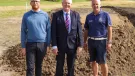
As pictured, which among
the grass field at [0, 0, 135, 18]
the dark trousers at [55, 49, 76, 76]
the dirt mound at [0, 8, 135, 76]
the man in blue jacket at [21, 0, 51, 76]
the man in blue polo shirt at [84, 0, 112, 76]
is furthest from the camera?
the grass field at [0, 0, 135, 18]

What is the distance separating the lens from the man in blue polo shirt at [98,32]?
6.59m

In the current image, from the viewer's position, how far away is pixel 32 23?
6195 millimetres

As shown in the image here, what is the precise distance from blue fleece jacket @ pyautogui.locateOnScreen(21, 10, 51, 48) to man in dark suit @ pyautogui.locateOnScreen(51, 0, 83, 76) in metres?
0.14

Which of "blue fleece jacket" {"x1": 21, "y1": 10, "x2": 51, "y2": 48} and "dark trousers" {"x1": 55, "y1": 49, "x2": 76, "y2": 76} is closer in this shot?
"blue fleece jacket" {"x1": 21, "y1": 10, "x2": 51, "y2": 48}

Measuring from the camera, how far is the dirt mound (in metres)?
8.36

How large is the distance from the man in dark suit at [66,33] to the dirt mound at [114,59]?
1930 mm

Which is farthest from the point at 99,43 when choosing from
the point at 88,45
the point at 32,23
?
the point at 32,23

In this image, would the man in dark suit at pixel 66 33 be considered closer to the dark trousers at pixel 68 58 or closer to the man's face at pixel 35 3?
the dark trousers at pixel 68 58

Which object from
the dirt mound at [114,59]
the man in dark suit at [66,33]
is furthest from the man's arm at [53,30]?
the dirt mound at [114,59]

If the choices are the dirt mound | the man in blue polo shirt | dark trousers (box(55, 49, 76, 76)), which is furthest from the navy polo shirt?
the dirt mound

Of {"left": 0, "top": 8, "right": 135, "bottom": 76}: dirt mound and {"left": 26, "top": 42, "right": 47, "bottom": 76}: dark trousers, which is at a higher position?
{"left": 26, "top": 42, "right": 47, "bottom": 76}: dark trousers

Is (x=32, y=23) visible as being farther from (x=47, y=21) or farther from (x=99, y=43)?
(x=99, y=43)

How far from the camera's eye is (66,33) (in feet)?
20.6

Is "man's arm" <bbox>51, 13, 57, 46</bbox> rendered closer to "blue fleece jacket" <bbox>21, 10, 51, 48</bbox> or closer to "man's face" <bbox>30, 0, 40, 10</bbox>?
"blue fleece jacket" <bbox>21, 10, 51, 48</bbox>
